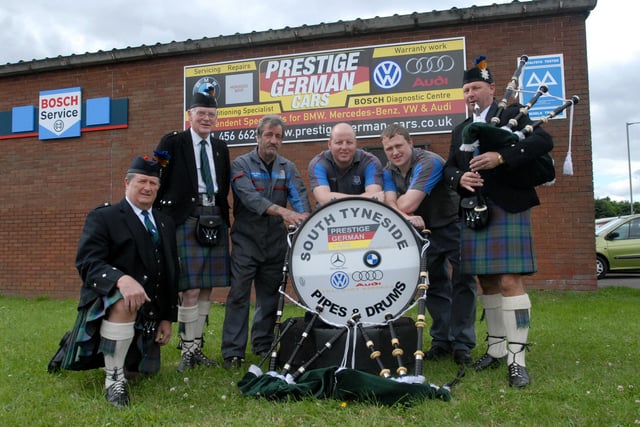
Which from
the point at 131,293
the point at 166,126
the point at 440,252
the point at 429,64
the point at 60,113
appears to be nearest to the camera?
the point at 131,293

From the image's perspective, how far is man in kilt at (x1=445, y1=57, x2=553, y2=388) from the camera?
10.9 ft

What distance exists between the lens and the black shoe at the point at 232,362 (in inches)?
158

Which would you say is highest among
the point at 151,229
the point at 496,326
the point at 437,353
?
the point at 151,229

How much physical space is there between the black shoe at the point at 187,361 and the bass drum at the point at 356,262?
1098 mm

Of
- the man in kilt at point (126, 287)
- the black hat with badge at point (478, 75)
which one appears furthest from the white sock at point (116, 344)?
the black hat with badge at point (478, 75)

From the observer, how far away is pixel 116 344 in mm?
3172

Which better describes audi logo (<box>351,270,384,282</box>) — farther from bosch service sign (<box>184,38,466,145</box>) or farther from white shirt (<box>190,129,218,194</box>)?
bosch service sign (<box>184,38,466,145</box>)

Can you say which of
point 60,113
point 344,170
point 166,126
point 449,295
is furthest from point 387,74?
point 60,113

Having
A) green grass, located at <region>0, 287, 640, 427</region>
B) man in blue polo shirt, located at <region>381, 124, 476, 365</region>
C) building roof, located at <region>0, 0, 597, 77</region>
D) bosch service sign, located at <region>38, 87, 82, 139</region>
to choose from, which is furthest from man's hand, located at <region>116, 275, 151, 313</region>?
bosch service sign, located at <region>38, 87, 82, 139</region>

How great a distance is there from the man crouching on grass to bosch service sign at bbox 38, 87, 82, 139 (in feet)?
21.6

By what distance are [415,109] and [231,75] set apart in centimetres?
296

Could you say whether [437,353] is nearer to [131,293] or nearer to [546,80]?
[131,293]

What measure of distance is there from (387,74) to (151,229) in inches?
210

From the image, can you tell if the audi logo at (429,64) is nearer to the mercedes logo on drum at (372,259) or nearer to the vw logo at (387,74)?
the vw logo at (387,74)
